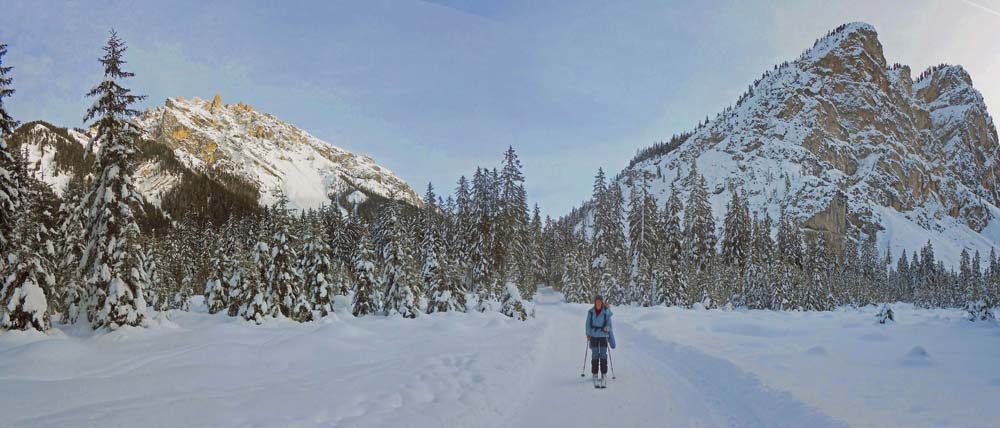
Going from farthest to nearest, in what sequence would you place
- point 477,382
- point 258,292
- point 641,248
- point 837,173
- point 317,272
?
point 837,173, point 641,248, point 317,272, point 258,292, point 477,382

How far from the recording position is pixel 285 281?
26359 millimetres

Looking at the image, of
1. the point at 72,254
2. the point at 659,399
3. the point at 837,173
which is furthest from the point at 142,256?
the point at 837,173

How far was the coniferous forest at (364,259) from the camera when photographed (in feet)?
57.6

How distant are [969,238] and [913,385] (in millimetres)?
216864

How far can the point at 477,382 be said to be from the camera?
10281 mm

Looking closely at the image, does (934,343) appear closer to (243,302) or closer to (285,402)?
(285,402)

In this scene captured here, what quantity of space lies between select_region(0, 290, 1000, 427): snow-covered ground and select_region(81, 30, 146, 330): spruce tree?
1250 mm

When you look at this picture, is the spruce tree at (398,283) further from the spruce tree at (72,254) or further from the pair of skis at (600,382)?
the pair of skis at (600,382)

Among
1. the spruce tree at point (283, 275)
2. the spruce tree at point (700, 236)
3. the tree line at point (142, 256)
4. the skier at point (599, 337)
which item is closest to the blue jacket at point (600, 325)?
the skier at point (599, 337)

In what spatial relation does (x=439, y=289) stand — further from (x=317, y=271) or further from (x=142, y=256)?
(x=142, y=256)

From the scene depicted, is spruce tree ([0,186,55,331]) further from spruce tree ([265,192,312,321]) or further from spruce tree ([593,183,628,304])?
spruce tree ([593,183,628,304])

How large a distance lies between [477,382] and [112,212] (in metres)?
16.3

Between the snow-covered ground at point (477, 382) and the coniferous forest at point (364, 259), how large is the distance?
3.45m

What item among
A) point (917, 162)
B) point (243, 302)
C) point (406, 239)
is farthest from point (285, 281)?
point (917, 162)
